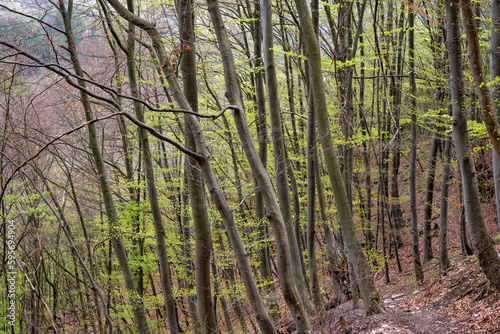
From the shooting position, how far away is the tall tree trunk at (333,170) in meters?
5.40

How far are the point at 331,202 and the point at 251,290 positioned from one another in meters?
7.76

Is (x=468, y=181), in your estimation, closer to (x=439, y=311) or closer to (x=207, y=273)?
(x=439, y=311)

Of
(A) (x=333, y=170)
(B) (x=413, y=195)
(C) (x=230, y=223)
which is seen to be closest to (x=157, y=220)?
(C) (x=230, y=223)

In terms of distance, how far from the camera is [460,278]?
6.62 m

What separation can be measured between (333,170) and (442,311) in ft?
9.61

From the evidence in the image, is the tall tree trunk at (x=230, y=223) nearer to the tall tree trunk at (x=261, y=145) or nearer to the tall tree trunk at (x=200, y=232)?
the tall tree trunk at (x=200, y=232)

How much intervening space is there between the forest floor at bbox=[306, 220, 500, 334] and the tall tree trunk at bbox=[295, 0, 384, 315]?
40 centimetres

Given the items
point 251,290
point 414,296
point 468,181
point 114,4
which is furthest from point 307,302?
point 114,4

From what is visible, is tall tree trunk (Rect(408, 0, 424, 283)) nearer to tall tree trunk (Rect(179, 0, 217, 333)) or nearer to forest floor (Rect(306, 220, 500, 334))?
forest floor (Rect(306, 220, 500, 334))

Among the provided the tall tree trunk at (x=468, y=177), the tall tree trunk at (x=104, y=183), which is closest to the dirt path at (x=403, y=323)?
the tall tree trunk at (x=468, y=177)

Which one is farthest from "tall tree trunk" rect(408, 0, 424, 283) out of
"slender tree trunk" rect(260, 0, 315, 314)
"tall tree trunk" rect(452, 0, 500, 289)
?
"tall tree trunk" rect(452, 0, 500, 289)

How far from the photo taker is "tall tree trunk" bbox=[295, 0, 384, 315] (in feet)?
17.7

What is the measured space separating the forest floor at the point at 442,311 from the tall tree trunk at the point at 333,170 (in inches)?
15.9

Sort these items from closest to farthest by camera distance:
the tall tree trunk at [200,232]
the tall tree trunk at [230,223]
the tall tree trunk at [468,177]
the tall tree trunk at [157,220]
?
the tall tree trunk at [230,223], the tall tree trunk at [468,177], the tall tree trunk at [200,232], the tall tree trunk at [157,220]
